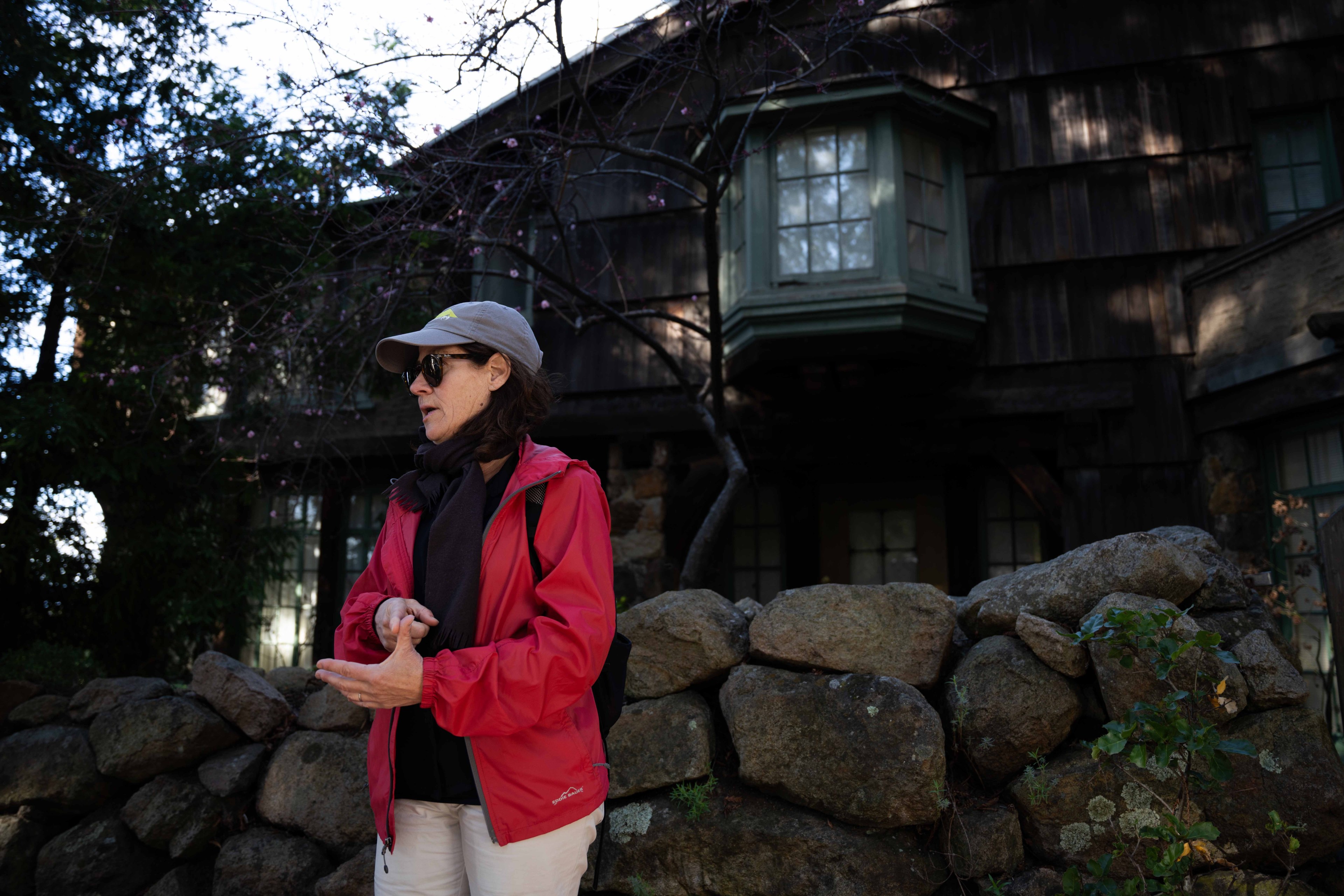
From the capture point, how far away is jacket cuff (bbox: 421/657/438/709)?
4.87 ft

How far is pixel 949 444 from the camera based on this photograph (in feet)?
21.8

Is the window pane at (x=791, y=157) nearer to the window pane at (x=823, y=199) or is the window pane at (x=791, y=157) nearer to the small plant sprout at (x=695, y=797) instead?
the window pane at (x=823, y=199)

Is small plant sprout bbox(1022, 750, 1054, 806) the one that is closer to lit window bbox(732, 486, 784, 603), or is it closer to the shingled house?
the shingled house

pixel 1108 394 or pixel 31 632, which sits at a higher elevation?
pixel 1108 394

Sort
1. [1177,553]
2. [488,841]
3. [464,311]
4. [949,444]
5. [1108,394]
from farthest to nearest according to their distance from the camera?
[949,444], [1108,394], [1177,553], [464,311], [488,841]

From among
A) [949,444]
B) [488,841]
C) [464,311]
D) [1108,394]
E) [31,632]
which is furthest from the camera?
[949,444]

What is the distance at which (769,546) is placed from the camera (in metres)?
8.16

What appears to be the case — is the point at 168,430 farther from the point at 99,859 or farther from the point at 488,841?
the point at 488,841

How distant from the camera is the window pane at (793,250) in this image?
6.27m

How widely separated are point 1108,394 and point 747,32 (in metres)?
3.89

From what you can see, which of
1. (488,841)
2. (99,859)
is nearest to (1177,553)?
(488,841)

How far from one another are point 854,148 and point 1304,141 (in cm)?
323

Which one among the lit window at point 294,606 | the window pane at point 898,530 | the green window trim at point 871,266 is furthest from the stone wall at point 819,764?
the lit window at point 294,606

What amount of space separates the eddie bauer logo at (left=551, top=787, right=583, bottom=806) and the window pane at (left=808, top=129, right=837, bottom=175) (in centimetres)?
556
